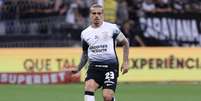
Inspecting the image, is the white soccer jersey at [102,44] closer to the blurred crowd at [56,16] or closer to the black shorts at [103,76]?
the black shorts at [103,76]

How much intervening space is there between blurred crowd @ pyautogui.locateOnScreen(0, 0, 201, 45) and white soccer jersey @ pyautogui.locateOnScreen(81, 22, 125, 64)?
12.7 metres

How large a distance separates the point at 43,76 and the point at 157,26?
5191mm

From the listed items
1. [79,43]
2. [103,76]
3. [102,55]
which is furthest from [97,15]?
[79,43]

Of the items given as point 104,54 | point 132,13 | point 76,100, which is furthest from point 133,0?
point 104,54

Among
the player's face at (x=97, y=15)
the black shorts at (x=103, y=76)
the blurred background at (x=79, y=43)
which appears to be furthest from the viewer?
the blurred background at (x=79, y=43)

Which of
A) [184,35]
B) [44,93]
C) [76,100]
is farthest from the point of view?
[184,35]

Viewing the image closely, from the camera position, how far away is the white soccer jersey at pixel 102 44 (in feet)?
40.1

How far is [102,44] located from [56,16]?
13800 millimetres

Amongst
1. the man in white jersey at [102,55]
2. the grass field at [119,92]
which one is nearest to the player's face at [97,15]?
the man in white jersey at [102,55]

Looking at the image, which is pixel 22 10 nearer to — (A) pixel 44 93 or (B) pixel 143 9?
(B) pixel 143 9

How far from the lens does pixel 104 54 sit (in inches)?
481

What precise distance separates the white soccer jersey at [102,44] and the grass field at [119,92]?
5326mm

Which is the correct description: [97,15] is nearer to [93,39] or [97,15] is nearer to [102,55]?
[93,39]

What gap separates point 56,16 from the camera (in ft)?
Result: 85.0
